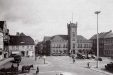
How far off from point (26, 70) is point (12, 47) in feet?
117

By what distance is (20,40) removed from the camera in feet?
204

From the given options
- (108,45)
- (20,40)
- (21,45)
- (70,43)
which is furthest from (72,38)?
(21,45)

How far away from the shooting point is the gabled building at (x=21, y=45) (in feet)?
200

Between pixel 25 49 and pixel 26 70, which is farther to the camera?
pixel 25 49

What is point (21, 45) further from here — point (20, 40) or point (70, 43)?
point (70, 43)

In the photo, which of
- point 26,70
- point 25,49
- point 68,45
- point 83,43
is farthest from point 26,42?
point 26,70

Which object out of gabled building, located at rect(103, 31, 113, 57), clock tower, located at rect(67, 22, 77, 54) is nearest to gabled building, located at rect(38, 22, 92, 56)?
clock tower, located at rect(67, 22, 77, 54)

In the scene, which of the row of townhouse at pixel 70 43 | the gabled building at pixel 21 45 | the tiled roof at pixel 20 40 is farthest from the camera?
the row of townhouse at pixel 70 43

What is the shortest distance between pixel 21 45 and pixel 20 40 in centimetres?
178

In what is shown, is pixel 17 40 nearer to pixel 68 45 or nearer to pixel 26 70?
pixel 68 45

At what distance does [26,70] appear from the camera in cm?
2650

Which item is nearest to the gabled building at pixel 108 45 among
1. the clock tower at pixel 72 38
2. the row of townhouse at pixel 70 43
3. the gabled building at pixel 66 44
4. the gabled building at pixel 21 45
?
the row of townhouse at pixel 70 43

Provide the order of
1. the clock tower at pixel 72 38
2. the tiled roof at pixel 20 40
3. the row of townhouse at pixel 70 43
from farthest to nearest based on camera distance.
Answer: the clock tower at pixel 72 38 < the row of townhouse at pixel 70 43 < the tiled roof at pixel 20 40

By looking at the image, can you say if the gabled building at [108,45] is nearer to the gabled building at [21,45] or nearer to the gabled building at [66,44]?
the gabled building at [66,44]
